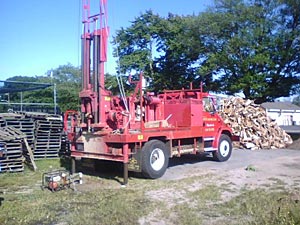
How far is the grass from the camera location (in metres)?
6.47

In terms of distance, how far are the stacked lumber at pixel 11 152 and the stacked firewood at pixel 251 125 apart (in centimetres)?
1153

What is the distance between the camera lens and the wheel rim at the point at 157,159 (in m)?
10.7

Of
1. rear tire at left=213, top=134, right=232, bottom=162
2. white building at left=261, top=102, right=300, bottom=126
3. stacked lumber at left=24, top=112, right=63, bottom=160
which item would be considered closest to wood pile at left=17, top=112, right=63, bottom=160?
stacked lumber at left=24, top=112, right=63, bottom=160

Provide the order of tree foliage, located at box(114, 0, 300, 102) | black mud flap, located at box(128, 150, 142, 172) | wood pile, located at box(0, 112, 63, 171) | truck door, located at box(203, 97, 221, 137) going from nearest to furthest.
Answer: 1. black mud flap, located at box(128, 150, 142, 172)
2. truck door, located at box(203, 97, 221, 137)
3. wood pile, located at box(0, 112, 63, 171)
4. tree foliage, located at box(114, 0, 300, 102)

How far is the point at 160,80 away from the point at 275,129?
581 inches

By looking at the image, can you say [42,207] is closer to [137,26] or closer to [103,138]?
[103,138]

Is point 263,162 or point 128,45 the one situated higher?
point 128,45

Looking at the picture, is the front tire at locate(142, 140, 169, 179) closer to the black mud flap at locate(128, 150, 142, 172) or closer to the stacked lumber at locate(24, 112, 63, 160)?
the black mud flap at locate(128, 150, 142, 172)

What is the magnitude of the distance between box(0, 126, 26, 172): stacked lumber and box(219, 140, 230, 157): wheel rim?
7.61m

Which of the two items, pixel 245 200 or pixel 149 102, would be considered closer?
pixel 245 200

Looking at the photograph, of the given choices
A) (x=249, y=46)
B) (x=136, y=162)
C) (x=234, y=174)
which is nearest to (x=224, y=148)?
(x=234, y=174)

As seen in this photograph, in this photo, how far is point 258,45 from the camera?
2436 centimetres

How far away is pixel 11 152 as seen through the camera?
12.2 metres

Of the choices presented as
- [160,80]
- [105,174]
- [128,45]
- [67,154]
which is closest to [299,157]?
[105,174]
